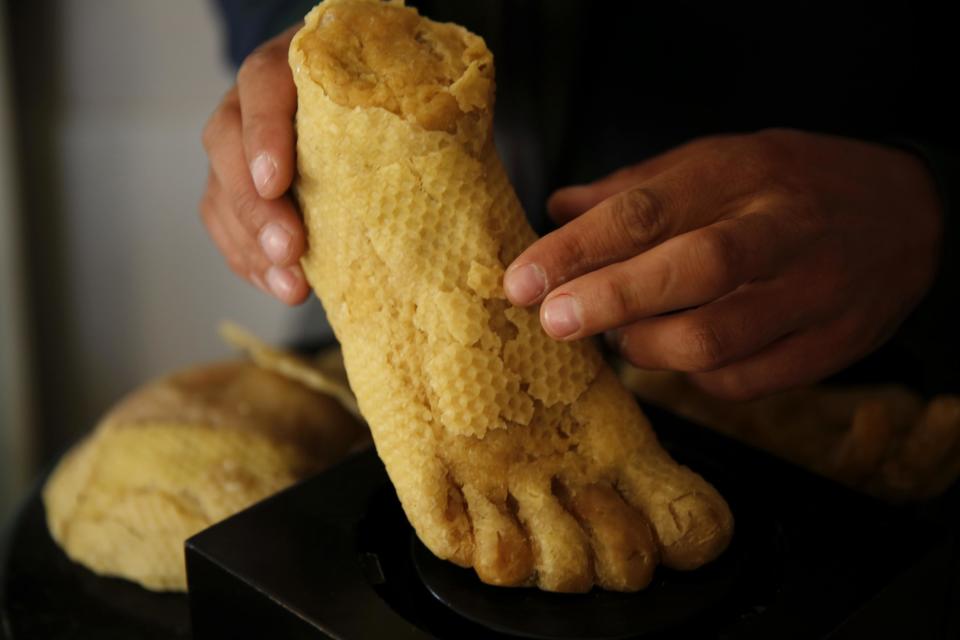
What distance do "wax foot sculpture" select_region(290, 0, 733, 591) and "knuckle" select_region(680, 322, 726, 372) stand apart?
0.25ft

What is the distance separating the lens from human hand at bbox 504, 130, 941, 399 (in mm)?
593

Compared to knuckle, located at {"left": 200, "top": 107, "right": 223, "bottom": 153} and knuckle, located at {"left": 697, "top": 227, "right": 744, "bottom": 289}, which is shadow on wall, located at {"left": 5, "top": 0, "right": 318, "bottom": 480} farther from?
knuckle, located at {"left": 697, "top": 227, "right": 744, "bottom": 289}

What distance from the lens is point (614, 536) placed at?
59cm

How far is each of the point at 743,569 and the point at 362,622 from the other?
236mm

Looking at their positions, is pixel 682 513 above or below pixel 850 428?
above

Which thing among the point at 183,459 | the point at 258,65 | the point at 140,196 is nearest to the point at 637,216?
the point at 258,65

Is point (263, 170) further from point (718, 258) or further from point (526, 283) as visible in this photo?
point (718, 258)

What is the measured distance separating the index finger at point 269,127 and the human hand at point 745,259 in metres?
0.16

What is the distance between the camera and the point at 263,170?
63 cm

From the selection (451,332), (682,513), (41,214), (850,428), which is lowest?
(41,214)

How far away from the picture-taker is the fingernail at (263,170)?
0.63 m

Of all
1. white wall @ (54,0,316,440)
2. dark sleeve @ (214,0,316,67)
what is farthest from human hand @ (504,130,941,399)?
white wall @ (54,0,316,440)

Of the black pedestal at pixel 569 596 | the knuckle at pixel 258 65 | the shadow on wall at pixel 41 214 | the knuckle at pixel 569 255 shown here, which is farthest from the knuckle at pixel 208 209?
the shadow on wall at pixel 41 214

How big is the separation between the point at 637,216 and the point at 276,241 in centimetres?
23
